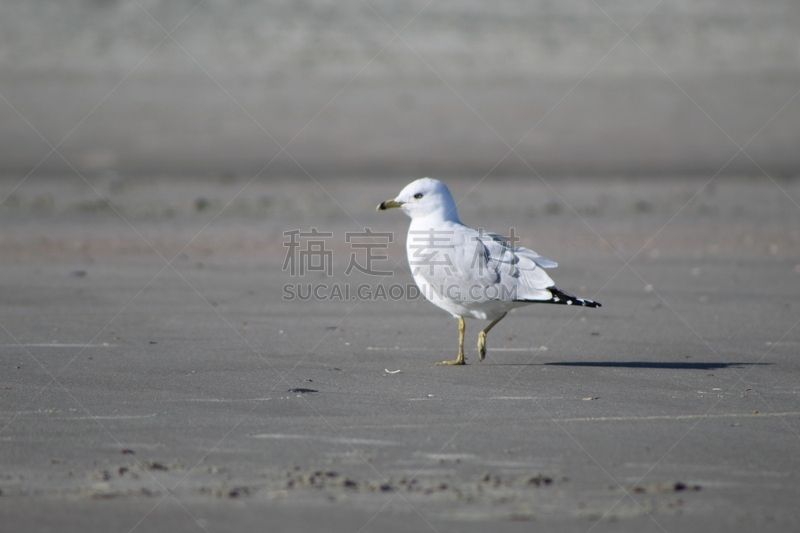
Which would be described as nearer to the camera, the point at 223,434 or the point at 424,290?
the point at 223,434

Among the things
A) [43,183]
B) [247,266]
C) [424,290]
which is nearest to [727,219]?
[247,266]

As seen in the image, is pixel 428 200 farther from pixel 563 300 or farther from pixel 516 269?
pixel 563 300

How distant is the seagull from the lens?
273 inches

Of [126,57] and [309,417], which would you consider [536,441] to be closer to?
[309,417]

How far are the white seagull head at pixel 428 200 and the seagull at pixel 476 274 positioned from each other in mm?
115

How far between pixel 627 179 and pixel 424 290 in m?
13.2

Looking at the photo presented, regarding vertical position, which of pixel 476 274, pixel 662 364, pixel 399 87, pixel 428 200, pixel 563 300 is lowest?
pixel 662 364

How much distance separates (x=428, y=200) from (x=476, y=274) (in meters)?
0.90

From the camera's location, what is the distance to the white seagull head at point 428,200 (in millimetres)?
7746

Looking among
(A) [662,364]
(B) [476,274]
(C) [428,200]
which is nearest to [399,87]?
(C) [428,200]

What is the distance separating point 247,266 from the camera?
1167cm

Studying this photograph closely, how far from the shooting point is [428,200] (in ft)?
25.5

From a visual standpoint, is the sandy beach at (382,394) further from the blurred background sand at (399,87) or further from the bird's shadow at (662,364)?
the blurred background sand at (399,87)

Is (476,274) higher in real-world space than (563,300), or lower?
higher
